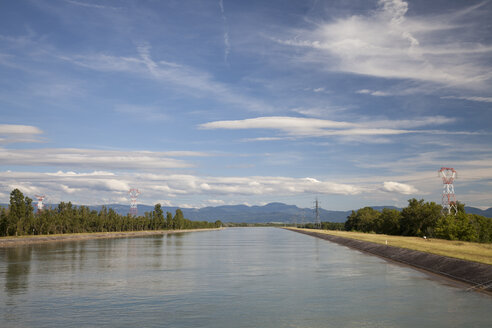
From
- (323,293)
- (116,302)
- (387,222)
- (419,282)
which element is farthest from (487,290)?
(387,222)

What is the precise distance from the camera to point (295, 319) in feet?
74.1

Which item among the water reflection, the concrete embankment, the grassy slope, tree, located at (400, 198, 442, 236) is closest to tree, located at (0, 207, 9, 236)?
the water reflection

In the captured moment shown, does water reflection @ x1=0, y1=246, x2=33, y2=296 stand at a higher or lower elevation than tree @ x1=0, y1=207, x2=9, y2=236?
lower

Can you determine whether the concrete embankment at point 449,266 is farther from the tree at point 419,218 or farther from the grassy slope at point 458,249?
the tree at point 419,218

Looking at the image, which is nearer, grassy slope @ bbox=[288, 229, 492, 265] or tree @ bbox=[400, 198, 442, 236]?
grassy slope @ bbox=[288, 229, 492, 265]

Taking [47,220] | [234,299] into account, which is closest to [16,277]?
[234,299]

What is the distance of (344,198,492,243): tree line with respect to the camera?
330 feet

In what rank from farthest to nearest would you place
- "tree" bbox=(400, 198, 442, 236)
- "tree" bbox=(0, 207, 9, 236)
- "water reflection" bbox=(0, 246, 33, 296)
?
"tree" bbox=(400, 198, 442, 236)
"tree" bbox=(0, 207, 9, 236)
"water reflection" bbox=(0, 246, 33, 296)

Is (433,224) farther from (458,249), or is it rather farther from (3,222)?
(3,222)

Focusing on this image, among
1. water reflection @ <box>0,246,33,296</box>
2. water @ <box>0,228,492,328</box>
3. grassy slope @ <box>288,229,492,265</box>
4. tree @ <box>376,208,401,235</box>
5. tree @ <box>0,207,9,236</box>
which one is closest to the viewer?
water @ <box>0,228,492,328</box>

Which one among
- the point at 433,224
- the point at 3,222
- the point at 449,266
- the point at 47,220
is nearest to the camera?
the point at 449,266

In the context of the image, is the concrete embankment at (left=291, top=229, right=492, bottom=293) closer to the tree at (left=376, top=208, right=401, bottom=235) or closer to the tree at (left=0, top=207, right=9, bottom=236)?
the tree at (left=376, top=208, right=401, bottom=235)

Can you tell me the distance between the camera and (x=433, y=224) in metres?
122

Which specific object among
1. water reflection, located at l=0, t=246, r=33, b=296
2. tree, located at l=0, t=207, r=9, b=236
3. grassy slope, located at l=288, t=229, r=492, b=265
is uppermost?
tree, located at l=0, t=207, r=9, b=236
